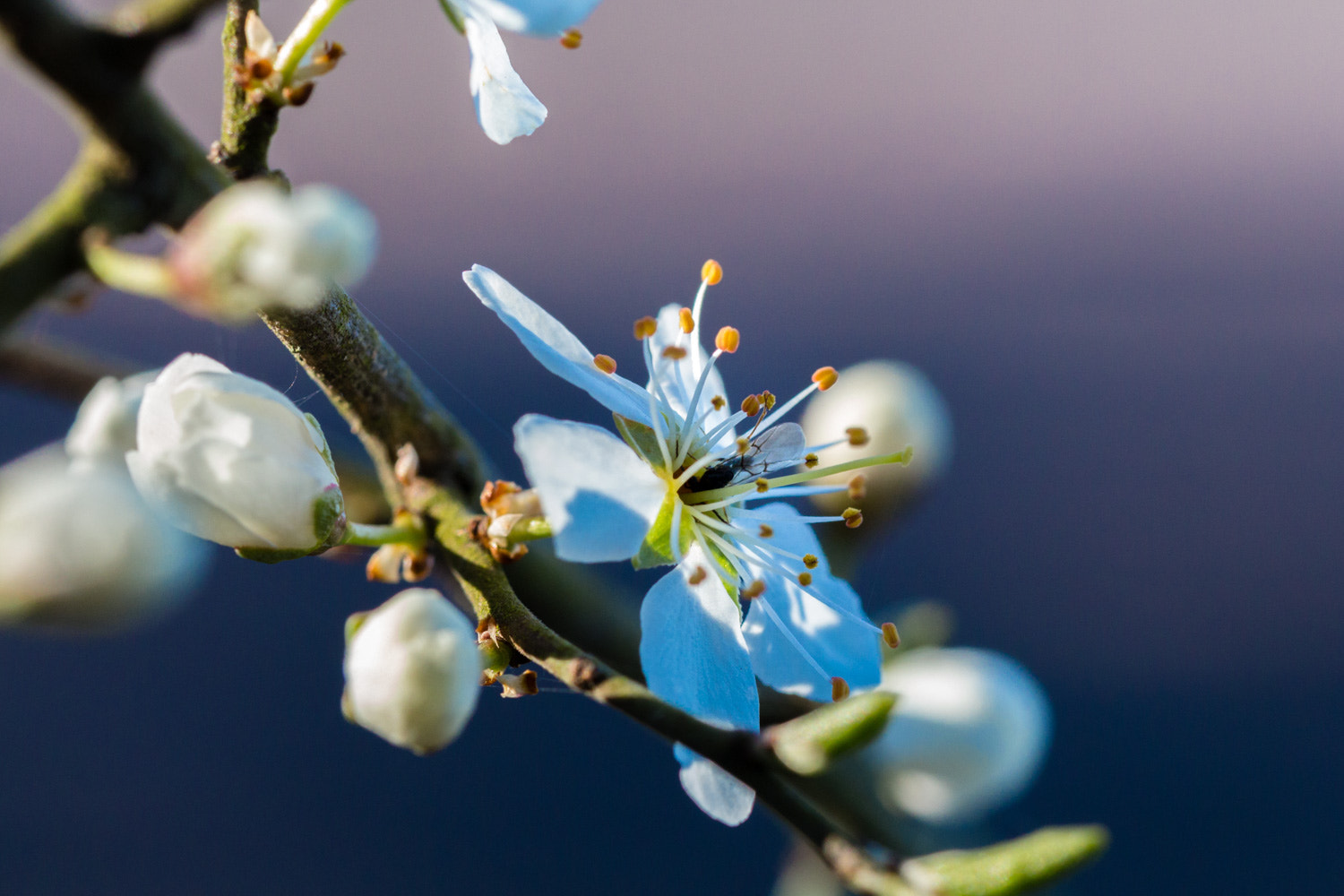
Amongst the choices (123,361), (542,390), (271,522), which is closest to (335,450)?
(123,361)

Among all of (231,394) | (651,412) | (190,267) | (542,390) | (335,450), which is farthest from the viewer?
(542,390)

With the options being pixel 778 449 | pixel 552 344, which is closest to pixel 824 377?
pixel 778 449

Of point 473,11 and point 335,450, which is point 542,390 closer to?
point 335,450

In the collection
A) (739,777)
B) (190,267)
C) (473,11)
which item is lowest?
(739,777)

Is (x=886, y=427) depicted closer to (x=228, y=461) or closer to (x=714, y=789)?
(x=714, y=789)

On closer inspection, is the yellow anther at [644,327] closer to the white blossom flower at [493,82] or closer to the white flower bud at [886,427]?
the white blossom flower at [493,82]
